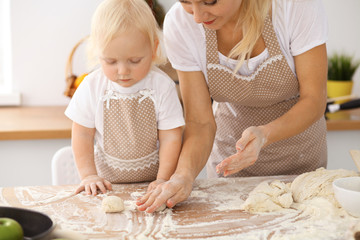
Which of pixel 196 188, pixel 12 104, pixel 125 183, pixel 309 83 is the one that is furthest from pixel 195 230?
pixel 12 104

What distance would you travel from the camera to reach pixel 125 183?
55.9 inches

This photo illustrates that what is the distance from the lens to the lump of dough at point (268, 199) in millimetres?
1146

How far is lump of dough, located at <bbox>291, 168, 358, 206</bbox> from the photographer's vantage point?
3.91 feet

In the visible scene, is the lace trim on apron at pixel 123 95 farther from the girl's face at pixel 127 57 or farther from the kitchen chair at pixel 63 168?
the kitchen chair at pixel 63 168

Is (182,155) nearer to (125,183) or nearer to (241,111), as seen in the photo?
(125,183)

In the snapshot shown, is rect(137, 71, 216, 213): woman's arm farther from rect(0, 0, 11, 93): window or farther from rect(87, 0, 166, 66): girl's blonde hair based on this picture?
rect(0, 0, 11, 93): window

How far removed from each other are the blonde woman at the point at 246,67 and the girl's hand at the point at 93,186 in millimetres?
183

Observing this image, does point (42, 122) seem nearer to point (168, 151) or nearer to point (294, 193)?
point (168, 151)

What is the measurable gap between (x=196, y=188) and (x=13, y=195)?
1.52 ft

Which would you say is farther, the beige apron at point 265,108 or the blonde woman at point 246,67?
the beige apron at point 265,108

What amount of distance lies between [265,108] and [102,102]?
1.65ft

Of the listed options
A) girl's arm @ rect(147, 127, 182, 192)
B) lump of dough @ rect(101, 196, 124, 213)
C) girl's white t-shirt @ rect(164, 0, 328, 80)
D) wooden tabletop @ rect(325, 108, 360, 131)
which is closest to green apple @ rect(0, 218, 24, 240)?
lump of dough @ rect(101, 196, 124, 213)

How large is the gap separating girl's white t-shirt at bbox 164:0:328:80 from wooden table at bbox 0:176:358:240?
351 mm

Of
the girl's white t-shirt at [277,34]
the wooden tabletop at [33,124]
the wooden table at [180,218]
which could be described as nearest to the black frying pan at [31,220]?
the wooden table at [180,218]
